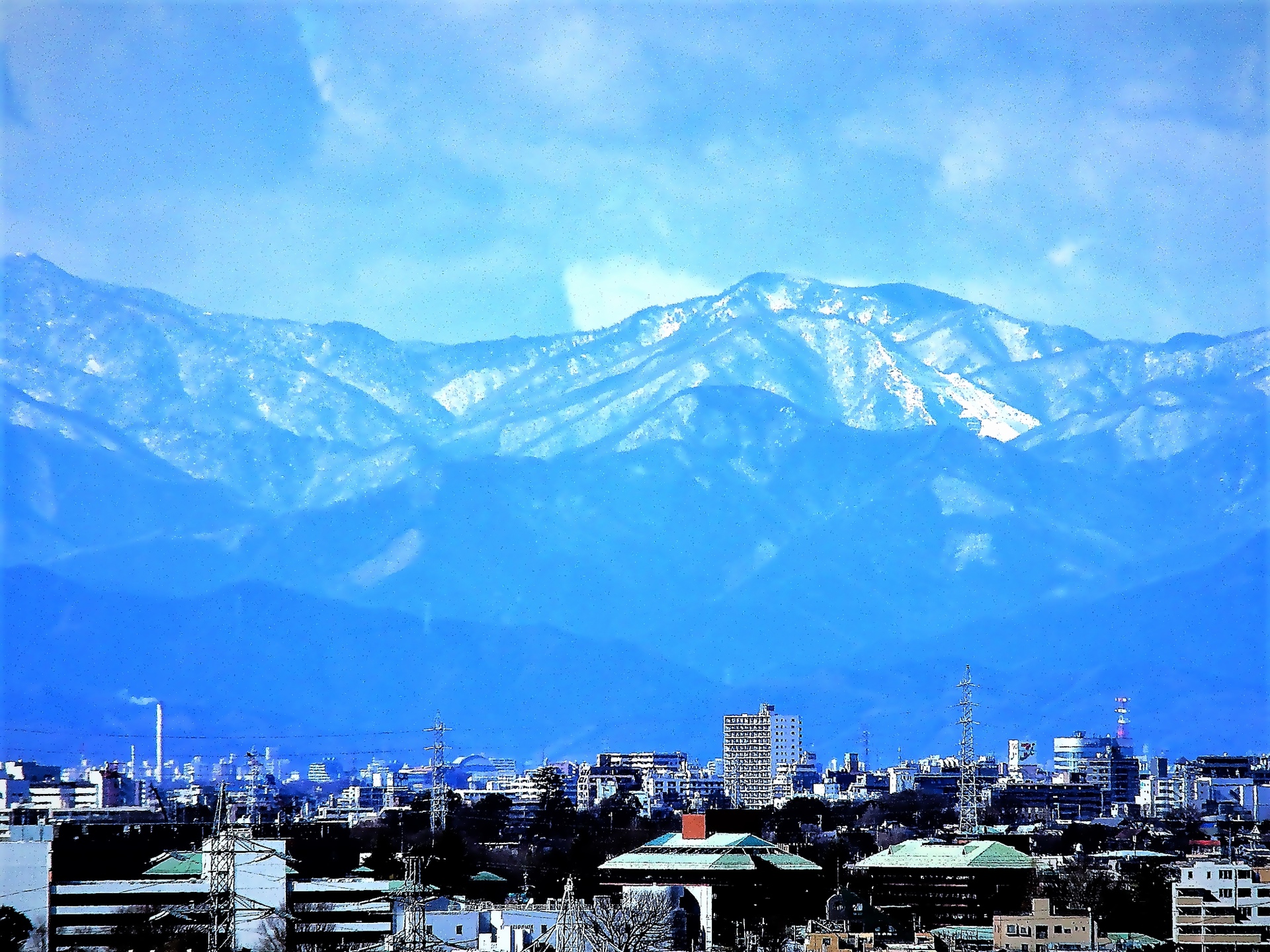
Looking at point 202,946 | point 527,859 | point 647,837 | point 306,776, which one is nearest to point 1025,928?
point 202,946

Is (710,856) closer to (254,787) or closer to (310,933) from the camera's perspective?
(310,933)

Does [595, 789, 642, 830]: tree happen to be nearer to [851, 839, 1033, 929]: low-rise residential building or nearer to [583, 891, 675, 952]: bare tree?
[851, 839, 1033, 929]: low-rise residential building

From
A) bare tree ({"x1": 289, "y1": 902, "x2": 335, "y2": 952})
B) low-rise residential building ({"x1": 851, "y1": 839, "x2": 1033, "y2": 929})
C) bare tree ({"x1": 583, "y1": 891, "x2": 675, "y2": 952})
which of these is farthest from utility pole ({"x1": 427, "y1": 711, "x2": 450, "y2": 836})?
bare tree ({"x1": 289, "y1": 902, "x2": 335, "y2": 952})

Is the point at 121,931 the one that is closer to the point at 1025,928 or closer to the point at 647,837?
the point at 1025,928

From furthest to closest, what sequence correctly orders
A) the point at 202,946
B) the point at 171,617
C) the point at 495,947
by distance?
1. the point at 171,617
2. the point at 495,947
3. the point at 202,946

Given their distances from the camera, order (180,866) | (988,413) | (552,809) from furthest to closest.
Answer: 1. (988,413)
2. (552,809)
3. (180,866)

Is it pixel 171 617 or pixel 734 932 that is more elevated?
pixel 171 617

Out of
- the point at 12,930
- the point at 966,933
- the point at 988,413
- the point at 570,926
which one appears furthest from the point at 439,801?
the point at 988,413
